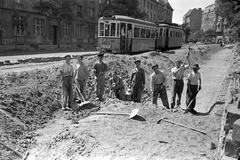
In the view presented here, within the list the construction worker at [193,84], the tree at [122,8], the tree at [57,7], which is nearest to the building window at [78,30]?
the tree at [122,8]

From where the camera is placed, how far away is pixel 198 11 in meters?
121

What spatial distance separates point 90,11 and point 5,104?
3834cm

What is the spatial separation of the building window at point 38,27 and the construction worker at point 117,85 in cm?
2441

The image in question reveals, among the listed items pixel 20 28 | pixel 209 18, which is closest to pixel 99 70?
pixel 20 28

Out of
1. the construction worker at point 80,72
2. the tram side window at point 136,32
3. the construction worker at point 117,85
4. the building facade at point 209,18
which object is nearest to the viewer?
the construction worker at point 80,72

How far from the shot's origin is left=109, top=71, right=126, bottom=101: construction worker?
972 centimetres

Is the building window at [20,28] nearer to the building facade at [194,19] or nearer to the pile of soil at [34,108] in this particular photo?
the pile of soil at [34,108]

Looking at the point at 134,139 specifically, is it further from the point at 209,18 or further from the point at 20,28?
the point at 209,18

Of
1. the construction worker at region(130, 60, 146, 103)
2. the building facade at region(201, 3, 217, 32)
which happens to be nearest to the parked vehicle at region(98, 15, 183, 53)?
the construction worker at region(130, 60, 146, 103)

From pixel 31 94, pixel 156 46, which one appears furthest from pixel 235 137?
pixel 156 46

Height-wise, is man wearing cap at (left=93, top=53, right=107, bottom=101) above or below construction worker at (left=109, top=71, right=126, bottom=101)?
above

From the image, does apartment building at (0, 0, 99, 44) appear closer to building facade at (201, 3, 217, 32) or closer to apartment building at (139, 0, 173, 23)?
apartment building at (139, 0, 173, 23)

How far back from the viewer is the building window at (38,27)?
31.3 metres

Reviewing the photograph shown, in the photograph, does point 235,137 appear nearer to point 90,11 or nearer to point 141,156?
point 141,156
